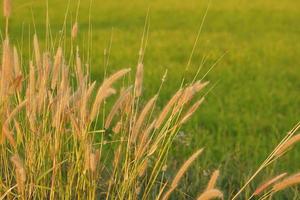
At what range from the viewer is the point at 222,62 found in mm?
9969

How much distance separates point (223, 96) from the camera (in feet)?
25.5

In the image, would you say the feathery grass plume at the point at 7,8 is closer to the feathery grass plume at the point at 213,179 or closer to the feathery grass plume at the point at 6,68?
the feathery grass plume at the point at 6,68

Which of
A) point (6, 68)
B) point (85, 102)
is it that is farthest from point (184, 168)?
point (6, 68)

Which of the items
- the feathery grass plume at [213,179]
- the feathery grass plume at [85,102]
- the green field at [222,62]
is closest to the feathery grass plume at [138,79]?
the feathery grass plume at [85,102]

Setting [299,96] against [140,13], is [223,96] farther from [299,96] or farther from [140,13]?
[140,13]

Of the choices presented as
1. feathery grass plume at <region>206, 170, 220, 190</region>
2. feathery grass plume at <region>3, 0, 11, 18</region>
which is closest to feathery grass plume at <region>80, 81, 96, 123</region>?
feathery grass plume at <region>3, 0, 11, 18</region>

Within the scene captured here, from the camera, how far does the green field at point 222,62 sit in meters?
5.04

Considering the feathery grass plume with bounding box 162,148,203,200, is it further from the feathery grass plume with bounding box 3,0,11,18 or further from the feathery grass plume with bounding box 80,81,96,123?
Result: the feathery grass plume with bounding box 3,0,11,18

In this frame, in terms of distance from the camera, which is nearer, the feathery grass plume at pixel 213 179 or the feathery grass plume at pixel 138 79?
the feathery grass plume at pixel 213 179

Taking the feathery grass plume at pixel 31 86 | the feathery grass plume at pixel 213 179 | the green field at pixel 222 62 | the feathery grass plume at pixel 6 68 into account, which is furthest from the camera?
the green field at pixel 222 62

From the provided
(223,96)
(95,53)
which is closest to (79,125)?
(223,96)

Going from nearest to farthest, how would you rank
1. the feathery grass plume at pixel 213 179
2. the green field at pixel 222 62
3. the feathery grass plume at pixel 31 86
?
1. the feathery grass plume at pixel 213 179
2. the feathery grass plume at pixel 31 86
3. the green field at pixel 222 62

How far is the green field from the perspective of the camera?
5039mm

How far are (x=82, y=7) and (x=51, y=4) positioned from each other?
39.2 inches
